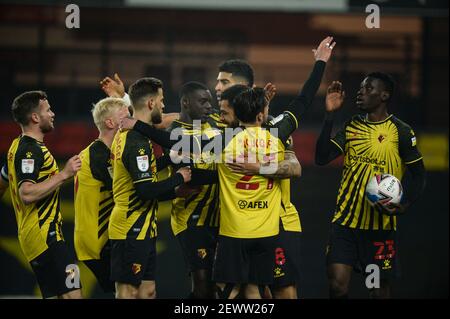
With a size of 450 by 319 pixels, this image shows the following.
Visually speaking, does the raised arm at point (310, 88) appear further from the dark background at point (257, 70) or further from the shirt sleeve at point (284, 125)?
the dark background at point (257, 70)

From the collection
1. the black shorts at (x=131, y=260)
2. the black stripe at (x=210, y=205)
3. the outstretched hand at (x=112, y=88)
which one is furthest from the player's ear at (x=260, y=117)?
the outstretched hand at (x=112, y=88)

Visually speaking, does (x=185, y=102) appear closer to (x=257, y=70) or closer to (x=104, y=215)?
(x=104, y=215)

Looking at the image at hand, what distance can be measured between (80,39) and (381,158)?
4.90 m

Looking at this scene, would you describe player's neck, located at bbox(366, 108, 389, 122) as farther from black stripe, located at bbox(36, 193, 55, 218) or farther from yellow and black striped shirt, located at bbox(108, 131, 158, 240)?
black stripe, located at bbox(36, 193, 55, 218)

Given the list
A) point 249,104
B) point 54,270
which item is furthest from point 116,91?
point 249,104

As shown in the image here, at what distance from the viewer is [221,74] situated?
7.14 metres

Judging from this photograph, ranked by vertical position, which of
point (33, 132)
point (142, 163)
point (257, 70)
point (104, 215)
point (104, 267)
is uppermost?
point (257, 70)

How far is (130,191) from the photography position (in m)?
6.39

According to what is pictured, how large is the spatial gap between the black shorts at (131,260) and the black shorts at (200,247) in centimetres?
49

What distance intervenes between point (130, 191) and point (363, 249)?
1776mm

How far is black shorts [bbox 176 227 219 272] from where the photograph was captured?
267 inches

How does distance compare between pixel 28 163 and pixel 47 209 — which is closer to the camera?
pixel 28 163
